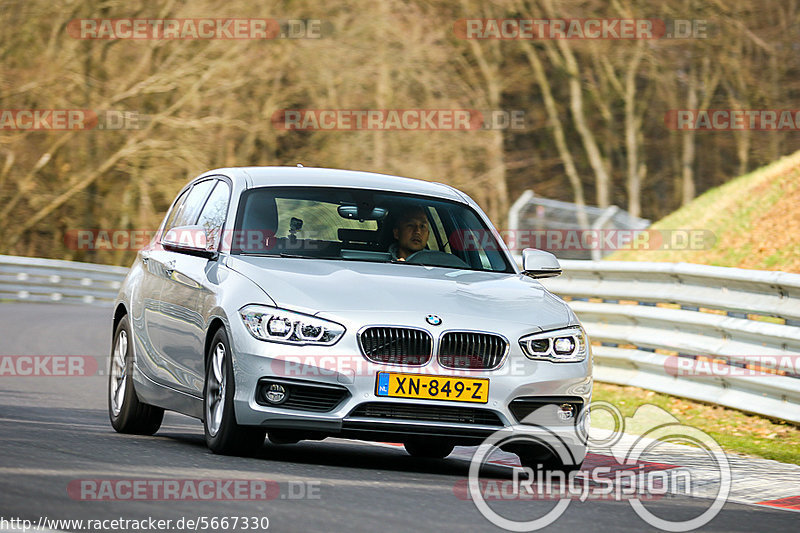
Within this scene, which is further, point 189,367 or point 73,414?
point 73,414

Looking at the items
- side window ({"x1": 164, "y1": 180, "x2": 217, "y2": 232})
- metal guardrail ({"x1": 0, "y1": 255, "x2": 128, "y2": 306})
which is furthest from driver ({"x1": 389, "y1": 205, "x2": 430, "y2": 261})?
metal guardrail ({"x1": 0, "y1": 255, "x2": 128, "y2": 306})

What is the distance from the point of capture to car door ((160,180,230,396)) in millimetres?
8430

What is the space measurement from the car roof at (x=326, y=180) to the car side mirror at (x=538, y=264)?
0.76m

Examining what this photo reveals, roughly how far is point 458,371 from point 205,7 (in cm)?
2956

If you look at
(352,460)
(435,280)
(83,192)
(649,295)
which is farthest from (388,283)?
(83,192)

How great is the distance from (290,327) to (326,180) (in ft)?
6.29

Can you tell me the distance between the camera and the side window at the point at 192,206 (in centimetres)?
984

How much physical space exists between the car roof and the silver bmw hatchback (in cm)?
2

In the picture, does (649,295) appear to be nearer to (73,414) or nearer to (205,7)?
(73,414)

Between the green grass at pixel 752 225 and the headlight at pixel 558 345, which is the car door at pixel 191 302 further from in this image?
the green grass at pixel 752 225

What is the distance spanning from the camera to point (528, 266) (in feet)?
30.1

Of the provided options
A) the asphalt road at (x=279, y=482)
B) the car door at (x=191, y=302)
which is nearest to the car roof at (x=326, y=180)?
the car door at (x=191, y=302)

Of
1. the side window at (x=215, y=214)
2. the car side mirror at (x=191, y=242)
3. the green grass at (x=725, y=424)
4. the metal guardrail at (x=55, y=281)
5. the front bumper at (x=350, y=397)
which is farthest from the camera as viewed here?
the metal guardrail at (x=55, y=281)

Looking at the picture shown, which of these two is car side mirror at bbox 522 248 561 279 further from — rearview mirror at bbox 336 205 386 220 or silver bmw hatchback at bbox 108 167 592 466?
rearview mirror at bbox 336 205 386 220
